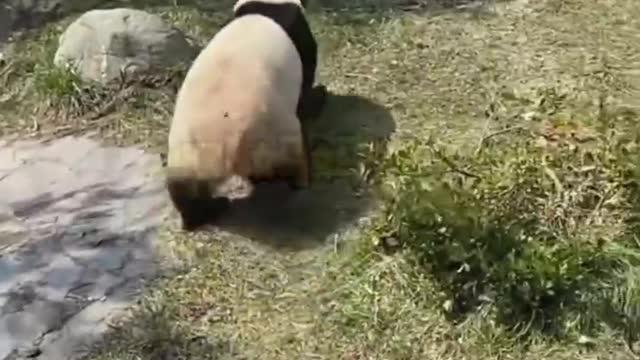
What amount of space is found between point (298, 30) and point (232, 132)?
0.99m

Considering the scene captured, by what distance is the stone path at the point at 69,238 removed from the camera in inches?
158

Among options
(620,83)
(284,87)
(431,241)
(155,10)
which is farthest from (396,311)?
(155,10)

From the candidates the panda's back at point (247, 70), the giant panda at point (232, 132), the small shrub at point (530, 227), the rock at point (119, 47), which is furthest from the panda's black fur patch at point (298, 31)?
the small shrub at point (530, 227)

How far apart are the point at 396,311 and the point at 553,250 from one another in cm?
55

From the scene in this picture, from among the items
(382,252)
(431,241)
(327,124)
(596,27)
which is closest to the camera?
(431,241)

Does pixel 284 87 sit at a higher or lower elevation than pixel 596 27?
higher

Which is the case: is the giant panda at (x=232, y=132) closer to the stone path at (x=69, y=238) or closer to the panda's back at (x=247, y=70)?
the panda's back at (x=247, y=70)

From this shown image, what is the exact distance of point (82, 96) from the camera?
18.1 ft

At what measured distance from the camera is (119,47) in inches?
220

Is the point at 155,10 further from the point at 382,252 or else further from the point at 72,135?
the point at 382,252

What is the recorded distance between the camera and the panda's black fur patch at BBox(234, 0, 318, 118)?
16.6 ft

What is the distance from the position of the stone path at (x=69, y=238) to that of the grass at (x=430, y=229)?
0.13 meters

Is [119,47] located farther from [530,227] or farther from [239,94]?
[530,227]

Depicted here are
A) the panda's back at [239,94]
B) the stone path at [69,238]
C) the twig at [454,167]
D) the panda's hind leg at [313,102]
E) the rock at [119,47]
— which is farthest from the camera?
the rock at [119,47]
